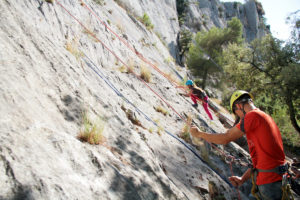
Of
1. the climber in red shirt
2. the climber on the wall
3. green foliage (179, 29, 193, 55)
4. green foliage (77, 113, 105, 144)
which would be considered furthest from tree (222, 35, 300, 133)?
green foliage (77, 113, 105, 144)

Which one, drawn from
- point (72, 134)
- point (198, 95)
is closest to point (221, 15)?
point (198, 95)

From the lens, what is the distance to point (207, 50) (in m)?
25.9

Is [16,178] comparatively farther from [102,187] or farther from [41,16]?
[41,16]

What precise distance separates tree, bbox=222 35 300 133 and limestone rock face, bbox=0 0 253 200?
8812 millimetres

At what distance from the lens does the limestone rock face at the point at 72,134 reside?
1.77 metres

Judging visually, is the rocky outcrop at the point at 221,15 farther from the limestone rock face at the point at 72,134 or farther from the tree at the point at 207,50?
the limestone rock face at the point at 72,134

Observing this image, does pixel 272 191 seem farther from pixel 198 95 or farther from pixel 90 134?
pixel 198 95

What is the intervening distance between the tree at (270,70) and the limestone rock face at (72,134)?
881 centimetres

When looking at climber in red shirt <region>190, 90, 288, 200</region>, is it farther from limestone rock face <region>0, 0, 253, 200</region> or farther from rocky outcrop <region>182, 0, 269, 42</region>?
rocky outcrop <region>182, 0, 269, 42</region>

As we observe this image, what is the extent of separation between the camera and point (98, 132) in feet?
8.51

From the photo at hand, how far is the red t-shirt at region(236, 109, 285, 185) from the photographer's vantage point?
2432mm

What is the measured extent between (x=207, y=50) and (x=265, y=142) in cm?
2514

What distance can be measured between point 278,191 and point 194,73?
76.7 ft

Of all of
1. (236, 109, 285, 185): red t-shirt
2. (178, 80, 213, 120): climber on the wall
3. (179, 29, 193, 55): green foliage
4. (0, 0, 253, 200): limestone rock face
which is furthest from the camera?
(179, 29, 193, 55): green foliage
